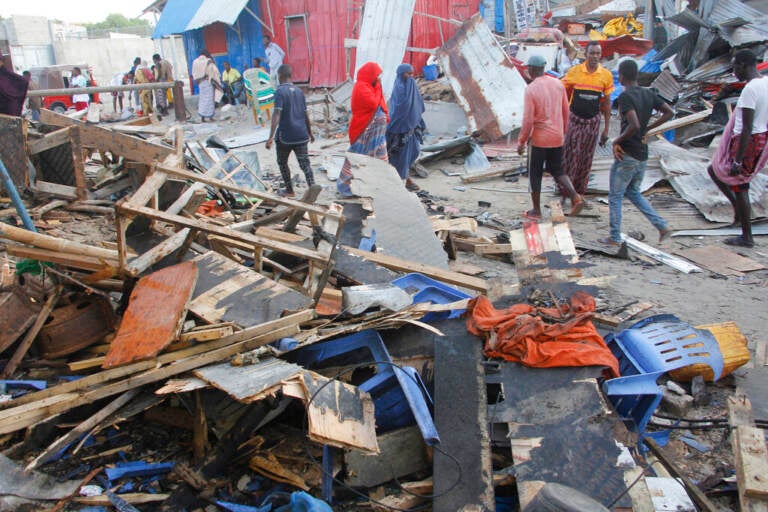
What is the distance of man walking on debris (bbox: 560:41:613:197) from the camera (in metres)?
6.62

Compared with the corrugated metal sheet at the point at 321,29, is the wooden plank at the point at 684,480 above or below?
below

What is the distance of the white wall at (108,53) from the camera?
94.8 feet

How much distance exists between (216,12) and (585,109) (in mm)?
14270

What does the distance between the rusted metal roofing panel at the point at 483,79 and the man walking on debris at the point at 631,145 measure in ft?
18.7

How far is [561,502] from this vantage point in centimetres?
206

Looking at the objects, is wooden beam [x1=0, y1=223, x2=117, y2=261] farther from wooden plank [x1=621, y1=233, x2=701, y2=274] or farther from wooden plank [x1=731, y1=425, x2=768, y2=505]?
wooden plank [x1=621, y1=233, x2=701, y2=274]

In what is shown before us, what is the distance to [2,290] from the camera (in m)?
3.44

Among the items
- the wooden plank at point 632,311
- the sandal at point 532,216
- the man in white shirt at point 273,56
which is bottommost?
the wooden plank at point 632,311

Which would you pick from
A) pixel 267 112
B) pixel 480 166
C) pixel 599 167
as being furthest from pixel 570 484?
pixel 267 112

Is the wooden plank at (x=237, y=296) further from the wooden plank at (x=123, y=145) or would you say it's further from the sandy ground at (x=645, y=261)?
the sandy ground at (x=645, y=261)

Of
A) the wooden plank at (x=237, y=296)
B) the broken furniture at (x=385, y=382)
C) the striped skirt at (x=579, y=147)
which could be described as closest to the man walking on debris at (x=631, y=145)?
the striped skirt at (x=579, y=147)

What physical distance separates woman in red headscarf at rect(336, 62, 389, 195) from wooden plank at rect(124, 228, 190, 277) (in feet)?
13.1

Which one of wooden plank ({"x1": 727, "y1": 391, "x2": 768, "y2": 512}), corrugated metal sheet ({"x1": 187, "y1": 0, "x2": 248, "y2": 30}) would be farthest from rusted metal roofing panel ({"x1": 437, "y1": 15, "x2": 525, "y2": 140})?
wooden plank ({"x1": 727, "y1": 391, "x2": 768, "y2": 512})

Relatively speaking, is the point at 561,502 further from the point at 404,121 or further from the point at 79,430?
the point at 404,121
